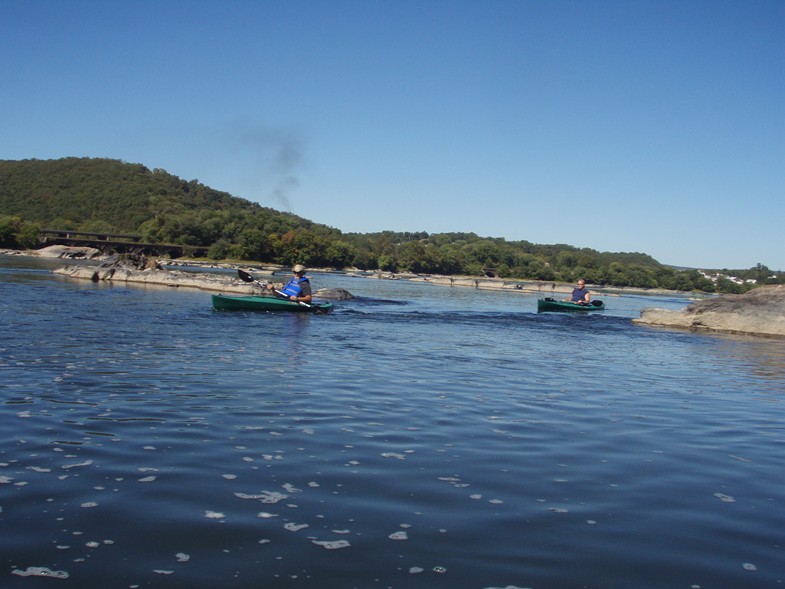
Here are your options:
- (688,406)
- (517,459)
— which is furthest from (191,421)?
(688,406)

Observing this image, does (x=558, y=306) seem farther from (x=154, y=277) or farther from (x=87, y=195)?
(x=87, y=195)

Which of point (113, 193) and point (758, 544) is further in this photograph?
point (113, 193)

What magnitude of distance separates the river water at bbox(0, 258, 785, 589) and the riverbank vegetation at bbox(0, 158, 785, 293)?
119 metres

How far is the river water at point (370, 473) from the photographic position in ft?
16.3

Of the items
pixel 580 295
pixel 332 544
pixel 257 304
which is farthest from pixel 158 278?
pixel 332 544

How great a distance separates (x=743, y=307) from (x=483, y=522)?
29640 millimetres

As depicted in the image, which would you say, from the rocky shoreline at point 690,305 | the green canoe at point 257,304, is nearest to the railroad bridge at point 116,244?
the rocky shoreline at point 690,305

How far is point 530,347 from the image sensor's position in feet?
69.4

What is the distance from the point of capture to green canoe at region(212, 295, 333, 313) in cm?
2619

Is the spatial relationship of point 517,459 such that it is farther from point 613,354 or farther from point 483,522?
point 613,354

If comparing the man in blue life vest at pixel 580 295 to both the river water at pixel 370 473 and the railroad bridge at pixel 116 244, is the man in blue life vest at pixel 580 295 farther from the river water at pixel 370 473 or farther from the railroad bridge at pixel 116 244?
the railroad bridge at pixel 116 244

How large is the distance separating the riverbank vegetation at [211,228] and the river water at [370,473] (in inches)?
4695

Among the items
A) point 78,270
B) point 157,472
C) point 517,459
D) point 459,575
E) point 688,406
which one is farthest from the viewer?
point 78,270

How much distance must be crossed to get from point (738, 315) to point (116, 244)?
10628 cm
